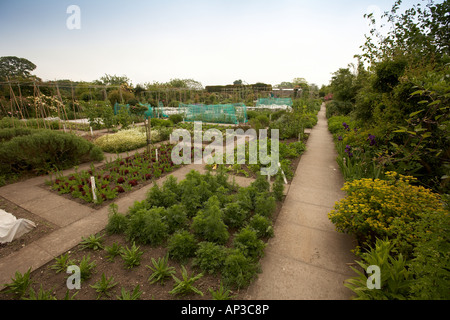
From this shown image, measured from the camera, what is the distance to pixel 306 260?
270 cm

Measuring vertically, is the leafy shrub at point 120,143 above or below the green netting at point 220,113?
below

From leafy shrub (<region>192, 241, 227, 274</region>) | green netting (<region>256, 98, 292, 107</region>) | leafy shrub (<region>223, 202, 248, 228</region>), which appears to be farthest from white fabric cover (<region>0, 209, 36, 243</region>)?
green netting (<region>256, 98, 292, 107</region>)

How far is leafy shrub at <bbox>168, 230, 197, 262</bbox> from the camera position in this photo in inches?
104

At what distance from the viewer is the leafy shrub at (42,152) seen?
5180 millimetres

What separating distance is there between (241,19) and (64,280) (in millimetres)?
9899

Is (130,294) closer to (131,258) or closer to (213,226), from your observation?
(131,258)

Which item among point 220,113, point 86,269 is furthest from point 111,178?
point 220,113

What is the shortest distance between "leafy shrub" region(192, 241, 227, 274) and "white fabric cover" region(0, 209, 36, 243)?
285 centimetres

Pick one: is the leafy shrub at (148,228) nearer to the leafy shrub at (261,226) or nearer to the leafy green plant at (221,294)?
the leafy green plant at (221,294)

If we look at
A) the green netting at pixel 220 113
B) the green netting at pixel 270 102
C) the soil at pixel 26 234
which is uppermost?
the green netting at pixel 270 102

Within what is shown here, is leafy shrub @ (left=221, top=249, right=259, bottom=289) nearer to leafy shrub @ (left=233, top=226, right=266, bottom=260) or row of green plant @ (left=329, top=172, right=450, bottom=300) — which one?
leafy shrub @ (left=233, top=226, right=266, bottom=260)

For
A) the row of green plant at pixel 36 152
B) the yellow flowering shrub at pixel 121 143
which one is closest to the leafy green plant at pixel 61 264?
the row of green plant at pixel 36 152

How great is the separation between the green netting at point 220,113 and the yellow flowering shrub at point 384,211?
11284 millimetres

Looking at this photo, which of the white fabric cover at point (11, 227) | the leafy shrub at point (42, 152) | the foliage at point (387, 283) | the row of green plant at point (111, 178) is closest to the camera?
the foliage at point (387, 283)
